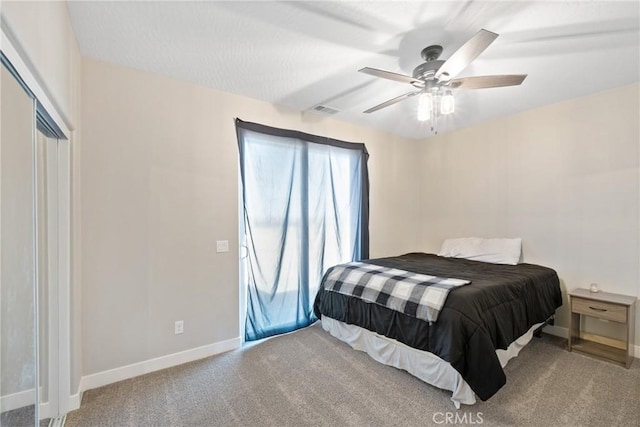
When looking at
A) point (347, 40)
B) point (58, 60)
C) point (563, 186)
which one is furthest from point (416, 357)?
point (58, 60)

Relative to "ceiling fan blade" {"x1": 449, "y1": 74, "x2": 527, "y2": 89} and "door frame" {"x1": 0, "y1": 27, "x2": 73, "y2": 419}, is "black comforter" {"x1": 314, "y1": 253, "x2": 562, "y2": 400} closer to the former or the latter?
"ceiling fan blade" {"x1": 449, "y1": 74, "x2": 527, "y2": 89}

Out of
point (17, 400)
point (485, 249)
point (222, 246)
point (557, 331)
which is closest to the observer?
point (17, 400)

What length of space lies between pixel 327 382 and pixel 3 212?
2175mm

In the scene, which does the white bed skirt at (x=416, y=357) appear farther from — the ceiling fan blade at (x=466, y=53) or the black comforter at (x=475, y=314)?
the ceiling fan blade at (x=466, y=53)

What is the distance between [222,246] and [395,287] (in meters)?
1.67

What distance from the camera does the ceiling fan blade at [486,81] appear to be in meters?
1.97

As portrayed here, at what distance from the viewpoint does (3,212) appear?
110 cm

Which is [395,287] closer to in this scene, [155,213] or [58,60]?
[155,213]

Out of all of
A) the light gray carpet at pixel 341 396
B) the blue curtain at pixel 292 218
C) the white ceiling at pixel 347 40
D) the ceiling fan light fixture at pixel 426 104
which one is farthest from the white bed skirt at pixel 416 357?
the white ceiling at pixel 347 40

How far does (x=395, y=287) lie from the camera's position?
8.18 feet

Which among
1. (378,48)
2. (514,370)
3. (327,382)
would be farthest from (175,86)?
(514,370)

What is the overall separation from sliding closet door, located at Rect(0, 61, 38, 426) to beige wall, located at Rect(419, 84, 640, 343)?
4.35 m

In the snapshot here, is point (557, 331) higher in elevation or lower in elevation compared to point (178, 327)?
lower

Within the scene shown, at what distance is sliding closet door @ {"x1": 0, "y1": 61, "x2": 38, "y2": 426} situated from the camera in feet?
3.56
